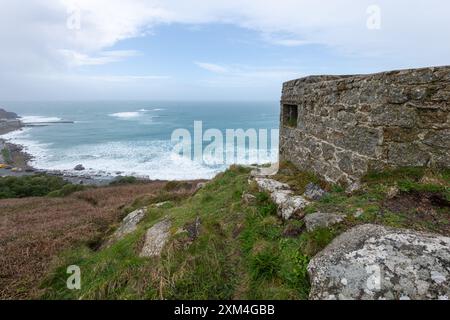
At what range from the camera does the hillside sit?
12.7 ft

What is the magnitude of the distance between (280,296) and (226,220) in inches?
112

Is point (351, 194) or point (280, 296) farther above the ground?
point (351, 194)

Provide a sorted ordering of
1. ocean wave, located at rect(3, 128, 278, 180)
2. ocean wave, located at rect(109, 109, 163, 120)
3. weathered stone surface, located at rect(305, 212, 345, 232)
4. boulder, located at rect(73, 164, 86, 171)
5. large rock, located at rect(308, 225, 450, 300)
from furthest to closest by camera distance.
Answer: ocean wave, located at rect(109, 109, 163, 120), boulder, located at rect(73, 164, 86, 171), ocean wave, located at rect(3, 128, 278, 180), weathered stone surface, located at rect(305, 212, 345, 232), large rock, located at rect(308, 225, 450, 300)

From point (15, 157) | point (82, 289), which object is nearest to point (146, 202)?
point (82, 289)

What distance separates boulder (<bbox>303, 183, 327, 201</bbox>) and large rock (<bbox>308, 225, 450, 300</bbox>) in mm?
1868

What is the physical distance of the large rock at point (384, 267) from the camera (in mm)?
2934

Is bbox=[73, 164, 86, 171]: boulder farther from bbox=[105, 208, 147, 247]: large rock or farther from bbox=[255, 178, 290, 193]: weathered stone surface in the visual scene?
bbox=[255, 178, 290, 193]: weathered stone surface

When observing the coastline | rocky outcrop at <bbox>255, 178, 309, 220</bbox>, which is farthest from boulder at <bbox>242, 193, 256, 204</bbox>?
the coastline

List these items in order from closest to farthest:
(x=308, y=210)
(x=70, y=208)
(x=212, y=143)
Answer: (x=308, y=210) < (x=70, y=208) < (x=212, y=143)

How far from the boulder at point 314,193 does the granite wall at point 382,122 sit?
46 cm

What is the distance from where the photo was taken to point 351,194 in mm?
5031

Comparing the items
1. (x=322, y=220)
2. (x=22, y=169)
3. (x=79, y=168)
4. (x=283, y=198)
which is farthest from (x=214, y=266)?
(x=22, y=169)
